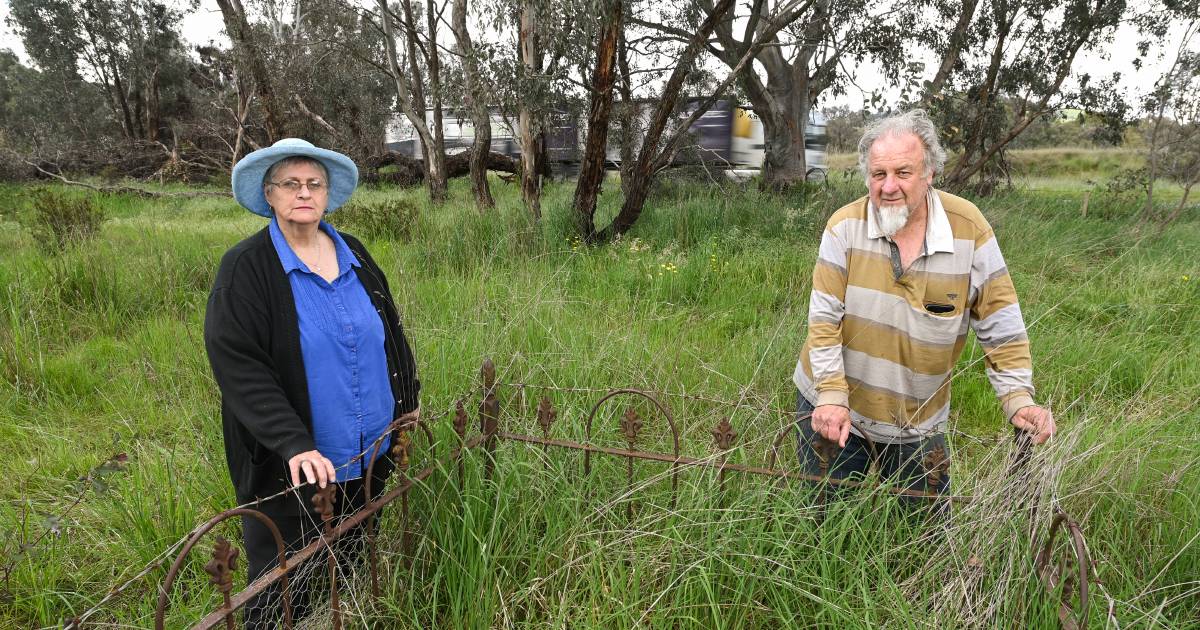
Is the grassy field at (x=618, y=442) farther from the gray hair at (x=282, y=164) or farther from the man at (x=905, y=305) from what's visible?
the gray hair at (x=282, y=164)

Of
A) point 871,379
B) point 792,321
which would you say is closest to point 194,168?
point 792,321

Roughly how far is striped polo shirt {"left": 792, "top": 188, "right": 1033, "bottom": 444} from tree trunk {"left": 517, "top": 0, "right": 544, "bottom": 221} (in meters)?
4.94

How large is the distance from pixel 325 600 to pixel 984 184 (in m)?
14.4

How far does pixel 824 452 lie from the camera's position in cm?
186

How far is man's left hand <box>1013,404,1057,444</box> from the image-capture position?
5.93 feet

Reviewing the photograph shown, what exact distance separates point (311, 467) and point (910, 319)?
179 centimetres

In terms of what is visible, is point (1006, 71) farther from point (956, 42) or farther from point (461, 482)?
point (461, 482)

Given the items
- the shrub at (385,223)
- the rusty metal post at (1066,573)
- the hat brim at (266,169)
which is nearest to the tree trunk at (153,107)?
the shrub at (385,223)

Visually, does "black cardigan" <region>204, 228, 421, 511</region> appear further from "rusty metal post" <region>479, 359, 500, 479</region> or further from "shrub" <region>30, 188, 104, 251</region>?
"shrub" <region>30, 188, 104, 251</region>

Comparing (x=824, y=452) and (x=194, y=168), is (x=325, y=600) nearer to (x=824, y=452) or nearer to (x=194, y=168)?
(x=824, y=452)

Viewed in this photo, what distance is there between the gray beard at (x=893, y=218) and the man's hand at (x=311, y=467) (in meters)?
1.75

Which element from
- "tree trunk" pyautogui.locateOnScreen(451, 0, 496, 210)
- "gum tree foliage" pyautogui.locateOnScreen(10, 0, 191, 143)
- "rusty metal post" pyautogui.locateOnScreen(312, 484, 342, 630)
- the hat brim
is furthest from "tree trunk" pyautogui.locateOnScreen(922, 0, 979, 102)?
"gum tree foliage" pyautogui.locateOnScreen(10, 0, 191, 143)

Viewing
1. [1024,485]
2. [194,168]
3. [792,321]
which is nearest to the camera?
[1024,485]

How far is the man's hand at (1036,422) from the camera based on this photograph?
5.93 ft
